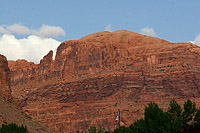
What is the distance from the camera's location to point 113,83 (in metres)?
160

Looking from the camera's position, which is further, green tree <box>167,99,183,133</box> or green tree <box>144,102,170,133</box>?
green tree <box>144,102,170,133</box>

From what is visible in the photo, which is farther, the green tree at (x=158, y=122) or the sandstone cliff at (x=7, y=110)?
the sandstone cliff at (x=7, y=110)

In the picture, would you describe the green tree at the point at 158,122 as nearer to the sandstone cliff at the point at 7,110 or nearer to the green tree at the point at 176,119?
the green tree at the point at 176,119

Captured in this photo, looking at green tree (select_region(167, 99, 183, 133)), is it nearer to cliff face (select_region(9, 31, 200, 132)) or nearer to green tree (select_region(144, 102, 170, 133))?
green tree (select_region(144, 102, 170, 133))

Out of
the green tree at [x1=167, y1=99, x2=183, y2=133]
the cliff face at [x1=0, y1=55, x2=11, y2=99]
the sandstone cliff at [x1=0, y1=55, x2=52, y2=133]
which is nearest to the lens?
the green tree at [x1=167, y1=99, x2=183, y2=133]

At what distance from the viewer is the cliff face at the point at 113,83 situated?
15138 centimetres

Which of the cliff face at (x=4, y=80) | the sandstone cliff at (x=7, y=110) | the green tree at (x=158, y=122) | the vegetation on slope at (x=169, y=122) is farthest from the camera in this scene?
the cliff face at (x=4, y=80)

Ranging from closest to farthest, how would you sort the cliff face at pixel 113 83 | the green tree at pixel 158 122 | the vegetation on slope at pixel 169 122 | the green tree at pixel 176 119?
the vegetation on slope at pixel 169 122 < the green tree at pixel 176 119 < the green tree at pixel 158 122 < the cliff face at pixel 113 83

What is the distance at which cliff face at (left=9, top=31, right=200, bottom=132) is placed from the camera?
497 feet

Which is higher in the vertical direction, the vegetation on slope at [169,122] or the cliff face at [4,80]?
the cliff face at [4,80]

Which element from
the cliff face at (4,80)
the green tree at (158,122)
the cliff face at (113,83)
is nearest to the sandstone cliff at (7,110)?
the cliff face at (4,80)

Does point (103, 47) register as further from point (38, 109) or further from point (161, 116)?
point (161, 116)

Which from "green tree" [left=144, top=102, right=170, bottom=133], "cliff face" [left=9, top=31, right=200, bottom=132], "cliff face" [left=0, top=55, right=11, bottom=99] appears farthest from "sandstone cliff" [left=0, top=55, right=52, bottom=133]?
"cliff face" [left=9, top=31, right=200, bottom=132]

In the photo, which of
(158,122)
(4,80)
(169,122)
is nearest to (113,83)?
(4,80)
